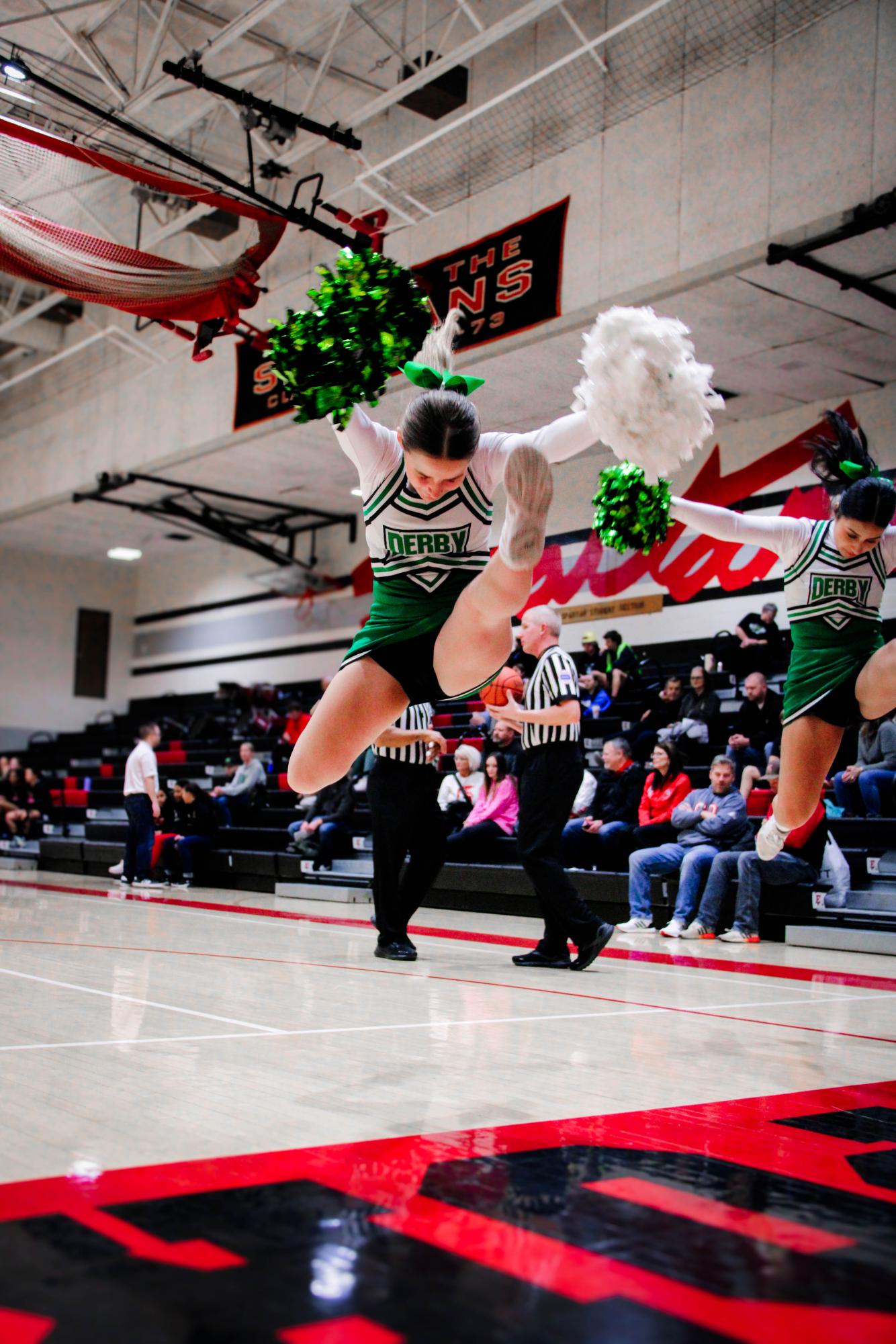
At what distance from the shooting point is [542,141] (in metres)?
12.2

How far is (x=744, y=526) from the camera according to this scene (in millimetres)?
4938

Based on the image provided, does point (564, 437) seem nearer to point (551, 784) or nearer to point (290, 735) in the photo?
point (551, 784)

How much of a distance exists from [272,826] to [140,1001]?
10118 mm

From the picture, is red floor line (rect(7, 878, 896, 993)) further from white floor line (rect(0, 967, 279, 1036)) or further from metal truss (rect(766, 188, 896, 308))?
metal truss (rect(766, 188, 896, 308))

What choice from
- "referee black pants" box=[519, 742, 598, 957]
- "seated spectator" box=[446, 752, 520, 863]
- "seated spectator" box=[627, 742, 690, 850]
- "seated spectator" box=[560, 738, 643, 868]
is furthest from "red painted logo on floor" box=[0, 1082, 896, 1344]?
"seated spectator" box=[446, 752, 520, 863]

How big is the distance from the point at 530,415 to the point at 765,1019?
10383 mm

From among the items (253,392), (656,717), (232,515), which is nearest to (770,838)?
(656,717)

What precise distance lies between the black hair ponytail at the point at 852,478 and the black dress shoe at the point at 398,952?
10.6 feet

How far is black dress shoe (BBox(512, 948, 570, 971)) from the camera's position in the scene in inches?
253

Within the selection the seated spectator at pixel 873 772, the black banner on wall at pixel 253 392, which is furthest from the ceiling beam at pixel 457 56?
the seated spectator at pixel 873 772

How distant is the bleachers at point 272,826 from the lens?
9.02m

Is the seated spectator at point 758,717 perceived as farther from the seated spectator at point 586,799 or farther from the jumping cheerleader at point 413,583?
the jumping cheerleader at point 413,583

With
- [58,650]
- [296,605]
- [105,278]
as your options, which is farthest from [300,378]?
[58,650]

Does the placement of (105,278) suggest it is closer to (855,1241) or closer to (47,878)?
(47,878)
